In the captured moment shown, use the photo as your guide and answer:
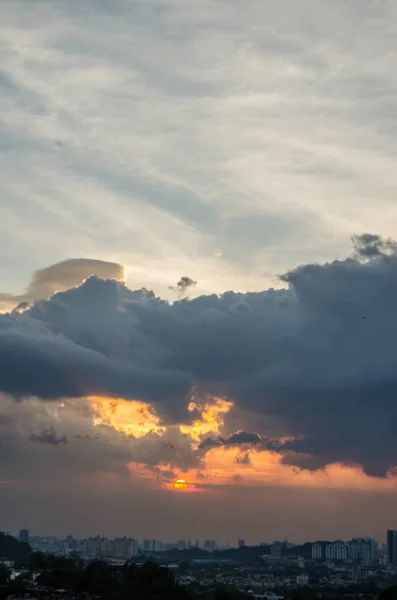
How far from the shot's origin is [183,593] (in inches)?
3947

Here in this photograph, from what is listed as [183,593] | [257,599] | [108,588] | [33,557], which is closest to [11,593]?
[108,588]

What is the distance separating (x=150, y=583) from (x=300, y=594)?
46680mm

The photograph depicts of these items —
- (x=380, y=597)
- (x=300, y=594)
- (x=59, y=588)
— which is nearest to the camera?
(x=380, y=597)

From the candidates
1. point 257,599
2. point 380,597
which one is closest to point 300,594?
point 257,599

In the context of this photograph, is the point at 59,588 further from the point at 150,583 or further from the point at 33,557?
the point at 33,557

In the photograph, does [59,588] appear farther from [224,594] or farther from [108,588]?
[224,594]

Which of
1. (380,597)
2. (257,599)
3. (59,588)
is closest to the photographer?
(380,597)

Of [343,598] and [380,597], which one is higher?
[380,597]

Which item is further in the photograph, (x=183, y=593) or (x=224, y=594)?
(x=224, y=594)

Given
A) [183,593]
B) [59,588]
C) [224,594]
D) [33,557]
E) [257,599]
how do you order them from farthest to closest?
[33,557], [257,599], [59,588], [224,594], [183,593]

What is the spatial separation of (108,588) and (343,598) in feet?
160

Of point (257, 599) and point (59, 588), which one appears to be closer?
point (59, 588)

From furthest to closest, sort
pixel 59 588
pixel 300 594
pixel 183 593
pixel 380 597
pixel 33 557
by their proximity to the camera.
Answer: pixel 33 557, pixel 300 594, pixel 59 588, pixel 183 593, pixel 380 597

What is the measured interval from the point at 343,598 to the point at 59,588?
49.9 metres
